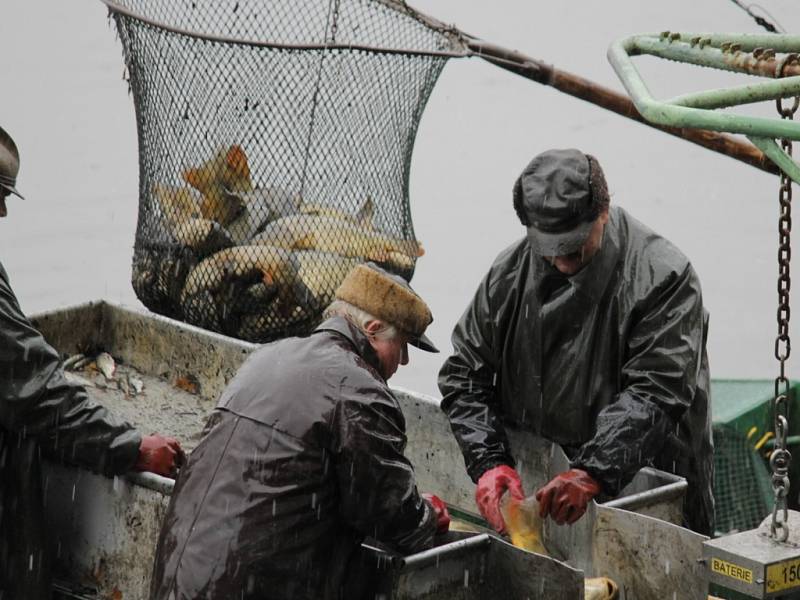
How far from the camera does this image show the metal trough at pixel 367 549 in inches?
149

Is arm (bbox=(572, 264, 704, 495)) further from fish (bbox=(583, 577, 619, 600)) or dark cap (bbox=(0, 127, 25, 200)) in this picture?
dark cap (bbox=(0, 127, 25, 200))

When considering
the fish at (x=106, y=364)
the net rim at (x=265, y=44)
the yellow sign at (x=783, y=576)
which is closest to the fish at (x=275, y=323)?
the fish at (x=106, y=364)

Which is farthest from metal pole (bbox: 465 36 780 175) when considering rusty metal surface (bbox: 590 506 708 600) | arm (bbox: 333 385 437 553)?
arm (bbox: 333 385 437 553)

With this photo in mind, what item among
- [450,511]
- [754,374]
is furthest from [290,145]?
[754,374]

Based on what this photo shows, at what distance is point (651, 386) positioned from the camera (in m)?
4.23

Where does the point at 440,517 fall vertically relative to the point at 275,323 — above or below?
below

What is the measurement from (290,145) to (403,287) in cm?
216

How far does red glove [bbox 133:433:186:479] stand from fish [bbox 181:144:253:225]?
1.57 meters

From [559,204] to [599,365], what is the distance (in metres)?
0.59

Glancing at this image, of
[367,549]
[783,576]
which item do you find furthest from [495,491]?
[783,576]

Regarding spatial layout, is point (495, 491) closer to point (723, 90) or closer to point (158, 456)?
point (158, 456)

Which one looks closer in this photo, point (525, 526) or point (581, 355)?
point (525, 526)

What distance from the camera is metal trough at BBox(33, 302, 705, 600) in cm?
378

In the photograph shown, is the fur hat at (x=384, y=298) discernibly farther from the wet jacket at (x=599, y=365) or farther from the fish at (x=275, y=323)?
the fish at (x=275, y=323)
